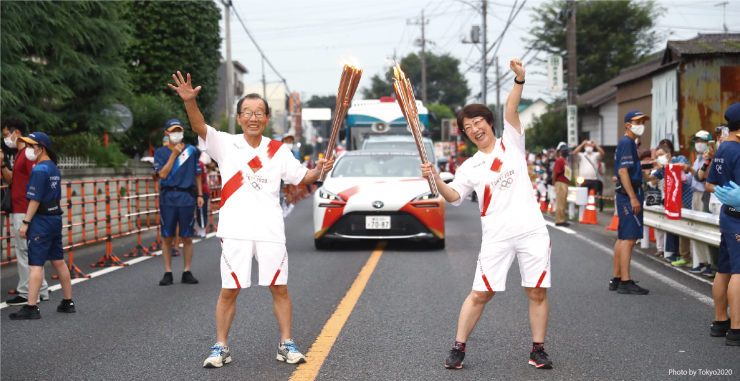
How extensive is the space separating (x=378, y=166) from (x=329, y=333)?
20.6ft

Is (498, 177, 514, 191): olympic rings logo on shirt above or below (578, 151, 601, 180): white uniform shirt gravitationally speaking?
below

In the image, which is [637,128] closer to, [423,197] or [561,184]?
[423,197]

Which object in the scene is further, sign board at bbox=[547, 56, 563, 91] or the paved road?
sign board at bbox=[547, 56, 563, 91]

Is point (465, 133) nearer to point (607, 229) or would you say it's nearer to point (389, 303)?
point (389, 303)

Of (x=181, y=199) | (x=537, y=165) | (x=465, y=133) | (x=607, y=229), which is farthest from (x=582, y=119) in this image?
(x=465, y=133)

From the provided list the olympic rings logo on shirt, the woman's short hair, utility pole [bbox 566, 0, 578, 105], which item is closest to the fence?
the woman's short hair

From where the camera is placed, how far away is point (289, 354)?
4656 millimetres

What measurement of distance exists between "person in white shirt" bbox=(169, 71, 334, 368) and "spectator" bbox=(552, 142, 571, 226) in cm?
1100

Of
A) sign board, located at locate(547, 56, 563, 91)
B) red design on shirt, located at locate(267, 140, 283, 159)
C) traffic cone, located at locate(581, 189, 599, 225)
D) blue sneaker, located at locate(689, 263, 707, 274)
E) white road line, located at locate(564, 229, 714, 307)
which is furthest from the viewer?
sign board, located at locate(547, 56, 563, 91)

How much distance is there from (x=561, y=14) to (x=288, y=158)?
57.1 ft

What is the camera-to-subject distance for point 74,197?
13.0 meters

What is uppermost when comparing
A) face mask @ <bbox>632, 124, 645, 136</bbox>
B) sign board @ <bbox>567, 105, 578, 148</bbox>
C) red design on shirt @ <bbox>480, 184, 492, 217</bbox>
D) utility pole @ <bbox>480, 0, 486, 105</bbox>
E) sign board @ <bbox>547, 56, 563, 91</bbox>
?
utility pole @ <bbox>480, 0, 486, 105</bbox>

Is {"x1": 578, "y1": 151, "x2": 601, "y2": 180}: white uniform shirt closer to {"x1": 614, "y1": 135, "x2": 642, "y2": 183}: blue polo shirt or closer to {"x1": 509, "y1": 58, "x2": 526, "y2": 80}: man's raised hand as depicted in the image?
{"x1": 614, "y1": 135, "x2": 642, "y2": 183}: blue polo shirt

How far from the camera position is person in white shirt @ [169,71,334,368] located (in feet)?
15.1
